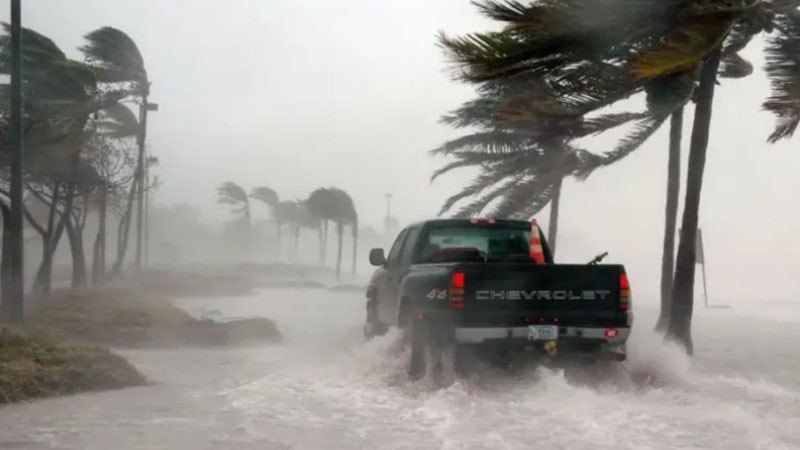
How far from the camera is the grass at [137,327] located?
1634cm

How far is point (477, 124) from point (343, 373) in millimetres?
14828

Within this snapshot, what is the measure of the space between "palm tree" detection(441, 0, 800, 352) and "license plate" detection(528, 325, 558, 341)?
9.79 ft

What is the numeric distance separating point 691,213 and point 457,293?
21.1 ft

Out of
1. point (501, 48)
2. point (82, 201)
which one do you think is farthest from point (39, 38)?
point (501, 48)

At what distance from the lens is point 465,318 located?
9523mm

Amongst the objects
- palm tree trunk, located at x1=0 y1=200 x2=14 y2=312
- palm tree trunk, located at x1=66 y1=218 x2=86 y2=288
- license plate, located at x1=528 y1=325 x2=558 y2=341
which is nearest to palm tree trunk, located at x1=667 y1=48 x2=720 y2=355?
license plate, located at x1=528 y1=325 x2=558 y2=341

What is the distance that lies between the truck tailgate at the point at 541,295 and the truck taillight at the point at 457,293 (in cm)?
4

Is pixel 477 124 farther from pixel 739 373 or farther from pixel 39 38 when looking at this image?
pixel 739 373

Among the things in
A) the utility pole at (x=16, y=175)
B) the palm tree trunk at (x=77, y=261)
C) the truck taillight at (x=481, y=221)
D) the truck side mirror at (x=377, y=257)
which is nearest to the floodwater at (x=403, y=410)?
the truck side mirror at (x=377, y=257)

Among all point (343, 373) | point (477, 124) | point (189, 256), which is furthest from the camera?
point (189, 256)

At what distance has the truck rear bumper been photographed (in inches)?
375

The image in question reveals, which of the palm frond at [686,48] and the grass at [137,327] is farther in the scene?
the grass at [137,327]

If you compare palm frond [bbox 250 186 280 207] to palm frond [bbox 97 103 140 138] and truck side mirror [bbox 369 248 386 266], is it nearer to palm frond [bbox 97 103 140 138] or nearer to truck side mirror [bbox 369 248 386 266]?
palm frond [bbox 97 103 140 138]

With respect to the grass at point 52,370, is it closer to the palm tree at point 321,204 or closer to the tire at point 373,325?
the tire at point 373,325
